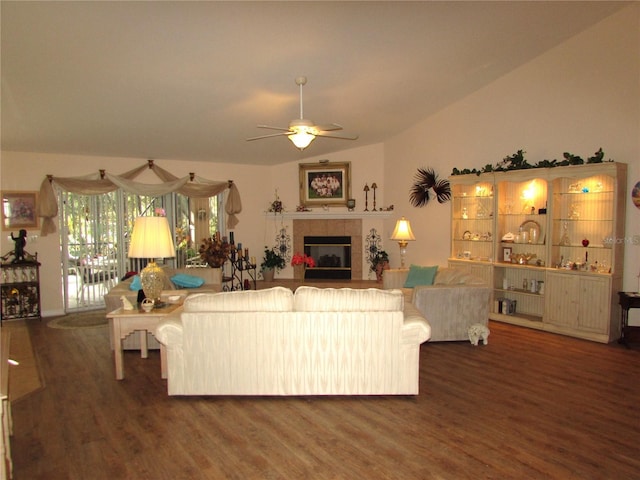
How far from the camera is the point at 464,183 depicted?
7059 mm

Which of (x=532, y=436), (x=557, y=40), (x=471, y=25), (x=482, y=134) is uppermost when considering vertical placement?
(x=557, y=40)

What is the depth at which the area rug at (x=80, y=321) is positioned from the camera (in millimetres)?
6410

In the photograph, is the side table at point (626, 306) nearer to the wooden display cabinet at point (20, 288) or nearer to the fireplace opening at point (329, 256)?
the fireplace opening at point (329, 256)

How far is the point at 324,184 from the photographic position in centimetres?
954

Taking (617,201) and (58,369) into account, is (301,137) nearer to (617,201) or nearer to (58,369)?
(58,369)

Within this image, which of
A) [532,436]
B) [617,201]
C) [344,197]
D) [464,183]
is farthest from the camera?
[344,197]

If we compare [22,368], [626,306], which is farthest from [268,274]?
[626,306]

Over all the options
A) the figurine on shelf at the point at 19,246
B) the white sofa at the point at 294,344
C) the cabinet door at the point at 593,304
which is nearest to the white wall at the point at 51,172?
the figurine on shelf at the point at 19,246

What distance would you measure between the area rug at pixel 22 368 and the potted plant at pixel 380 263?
6040 millimetres

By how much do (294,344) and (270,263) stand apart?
5767 millimetres

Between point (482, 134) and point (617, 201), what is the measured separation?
2.33 metres

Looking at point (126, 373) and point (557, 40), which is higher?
point (557, 40)

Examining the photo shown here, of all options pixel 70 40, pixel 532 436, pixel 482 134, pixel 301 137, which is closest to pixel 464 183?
pixel 482 134

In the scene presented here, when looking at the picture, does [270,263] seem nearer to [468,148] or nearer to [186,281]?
[186,281]
